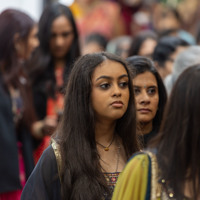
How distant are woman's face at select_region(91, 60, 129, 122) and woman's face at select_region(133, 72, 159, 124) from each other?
1.45 ft

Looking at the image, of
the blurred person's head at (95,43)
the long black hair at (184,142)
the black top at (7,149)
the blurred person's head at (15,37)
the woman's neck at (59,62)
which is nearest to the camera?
the long black hair at (184,142)

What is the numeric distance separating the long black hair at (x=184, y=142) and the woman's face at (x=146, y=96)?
105 centimetres

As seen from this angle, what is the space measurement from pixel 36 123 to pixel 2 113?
44 centimetres

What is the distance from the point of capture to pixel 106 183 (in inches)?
114

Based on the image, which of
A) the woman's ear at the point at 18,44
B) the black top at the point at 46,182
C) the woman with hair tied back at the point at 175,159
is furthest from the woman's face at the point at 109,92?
the woman's ear at the point at 18,44

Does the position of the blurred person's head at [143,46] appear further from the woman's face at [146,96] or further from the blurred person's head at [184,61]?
the woman's face at [146,96]

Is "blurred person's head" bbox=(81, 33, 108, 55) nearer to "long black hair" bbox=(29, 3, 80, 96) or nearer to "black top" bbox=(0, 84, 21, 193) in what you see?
"long black hair" bbox=(29, 3, 80, 96)

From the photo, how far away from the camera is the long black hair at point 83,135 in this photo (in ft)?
9.30

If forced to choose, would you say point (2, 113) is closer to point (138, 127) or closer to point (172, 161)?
point (138, 127)

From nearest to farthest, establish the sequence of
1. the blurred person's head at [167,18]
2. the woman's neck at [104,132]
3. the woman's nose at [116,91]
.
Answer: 1. the woman's nose at [116,91]
2. the woman's neck at [104,132]
3. the blurred person's head at [167,18]

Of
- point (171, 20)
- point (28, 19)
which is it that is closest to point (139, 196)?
point (28, 19)

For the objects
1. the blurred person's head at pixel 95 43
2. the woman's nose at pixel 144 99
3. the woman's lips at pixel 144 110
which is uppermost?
the blurred person's head at pixel 95 43

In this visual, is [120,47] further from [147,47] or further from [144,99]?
[144,99]

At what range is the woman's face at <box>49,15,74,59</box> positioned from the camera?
17.0 feet
